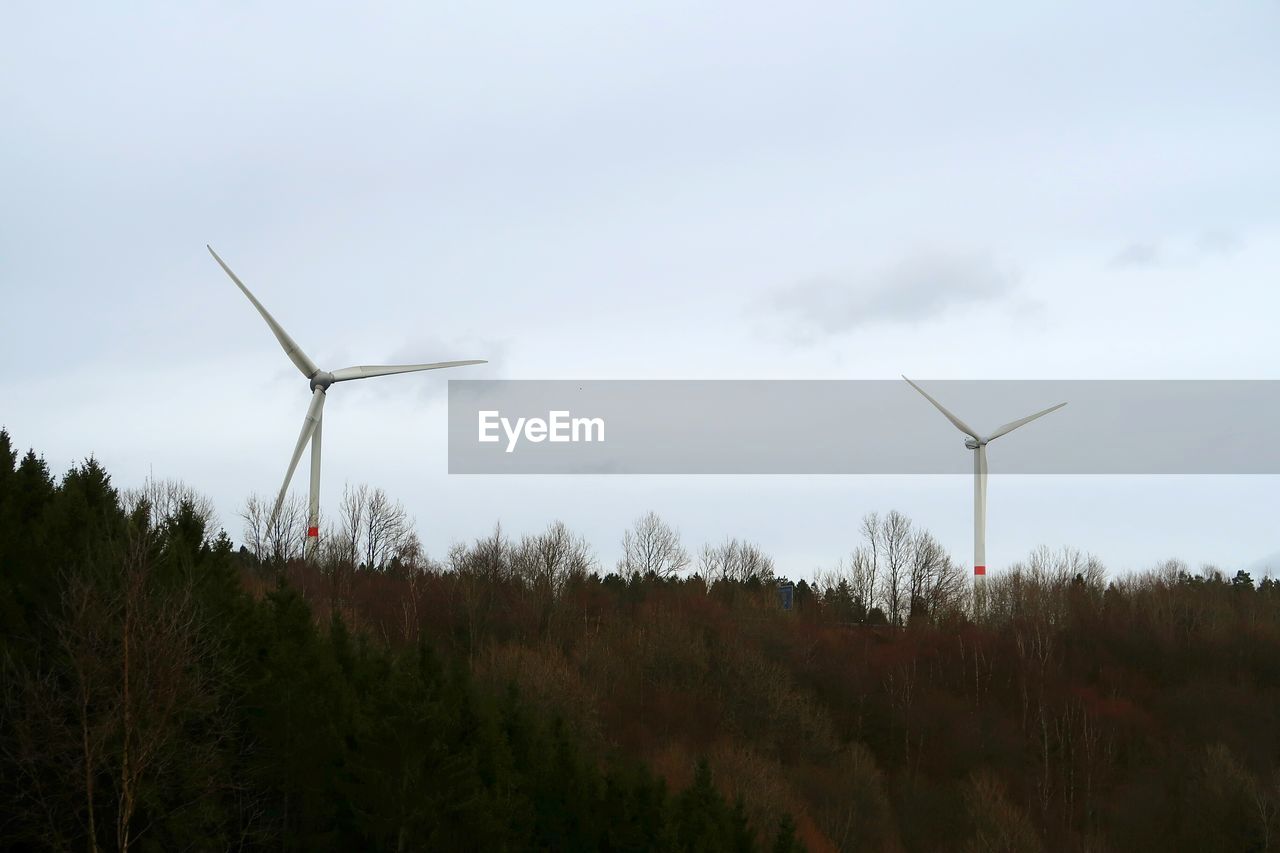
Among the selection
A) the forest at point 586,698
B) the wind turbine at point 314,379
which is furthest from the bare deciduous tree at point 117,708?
the wind turbine at point 314,379

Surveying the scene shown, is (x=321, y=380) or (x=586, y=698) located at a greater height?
(x=321, y=380)

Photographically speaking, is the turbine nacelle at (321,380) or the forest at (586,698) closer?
the forest at (586,698)

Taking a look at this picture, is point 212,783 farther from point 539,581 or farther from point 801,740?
point 539,581

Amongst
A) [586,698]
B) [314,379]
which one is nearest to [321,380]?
Result: [314,379]

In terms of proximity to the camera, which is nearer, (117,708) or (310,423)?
(117,708)

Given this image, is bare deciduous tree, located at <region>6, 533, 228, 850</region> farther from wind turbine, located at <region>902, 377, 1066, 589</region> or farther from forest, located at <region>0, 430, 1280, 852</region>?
wind turbine, located at <region>902, 377, 1066, 589</region>

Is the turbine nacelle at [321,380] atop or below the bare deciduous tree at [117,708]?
atop

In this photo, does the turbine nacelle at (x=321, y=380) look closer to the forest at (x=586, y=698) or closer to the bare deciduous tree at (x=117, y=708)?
the forest at (x=586, y=698)

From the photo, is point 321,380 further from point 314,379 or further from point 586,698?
point 586,698
